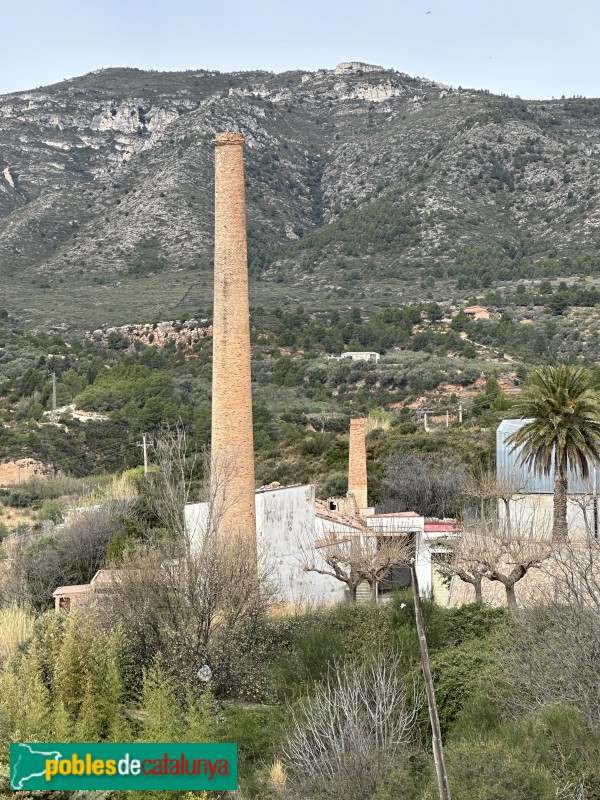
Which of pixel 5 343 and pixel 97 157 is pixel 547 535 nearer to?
pixel 5 343

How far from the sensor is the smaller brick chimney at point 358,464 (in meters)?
33.7

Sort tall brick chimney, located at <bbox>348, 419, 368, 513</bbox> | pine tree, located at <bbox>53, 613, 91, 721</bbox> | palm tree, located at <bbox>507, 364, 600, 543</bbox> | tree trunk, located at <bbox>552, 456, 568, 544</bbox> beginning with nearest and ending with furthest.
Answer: pine tree, located at <bbox>53, 613, 91, 721</bbox>, tree trunk, located at <bbox>552, 456, 568, 544</bbox>, palm tree, located at <bbox>507, 364, 600, 543</bbox>, tall brick chimney, located at <bbox>348, 419, 368, 513</bbox>

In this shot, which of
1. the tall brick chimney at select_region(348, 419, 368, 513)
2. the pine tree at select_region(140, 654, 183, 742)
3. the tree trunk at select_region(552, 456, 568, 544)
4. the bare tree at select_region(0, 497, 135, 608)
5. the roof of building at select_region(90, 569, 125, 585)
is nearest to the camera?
the pine tree at select_region(140, 654, 183, 742)

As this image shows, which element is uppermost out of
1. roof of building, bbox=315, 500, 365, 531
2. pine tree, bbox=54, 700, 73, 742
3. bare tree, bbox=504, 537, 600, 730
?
bare tree, bbox=504, 537, 600, 730

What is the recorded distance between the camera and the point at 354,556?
23531mm

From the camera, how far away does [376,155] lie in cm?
11600

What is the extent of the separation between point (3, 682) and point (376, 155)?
104539 mm

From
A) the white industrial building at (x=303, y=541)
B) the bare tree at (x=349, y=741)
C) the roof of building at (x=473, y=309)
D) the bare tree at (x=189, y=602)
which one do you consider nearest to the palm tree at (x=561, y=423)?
the white industrial building at (x=303, y=541)

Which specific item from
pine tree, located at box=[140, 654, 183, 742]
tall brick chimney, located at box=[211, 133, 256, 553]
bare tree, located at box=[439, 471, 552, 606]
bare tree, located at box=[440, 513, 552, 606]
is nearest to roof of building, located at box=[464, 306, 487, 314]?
bare tree, located at box=[439, 471, 552, 606]

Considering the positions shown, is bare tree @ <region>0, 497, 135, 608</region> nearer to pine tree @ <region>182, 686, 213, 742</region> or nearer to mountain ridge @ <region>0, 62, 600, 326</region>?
pine tree @ <region>182, 686, 213, 742</region>

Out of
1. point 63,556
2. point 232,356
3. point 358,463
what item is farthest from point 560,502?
point 63,556

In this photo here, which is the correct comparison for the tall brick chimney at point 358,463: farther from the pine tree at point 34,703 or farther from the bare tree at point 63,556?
the pine tree at point 34,703
